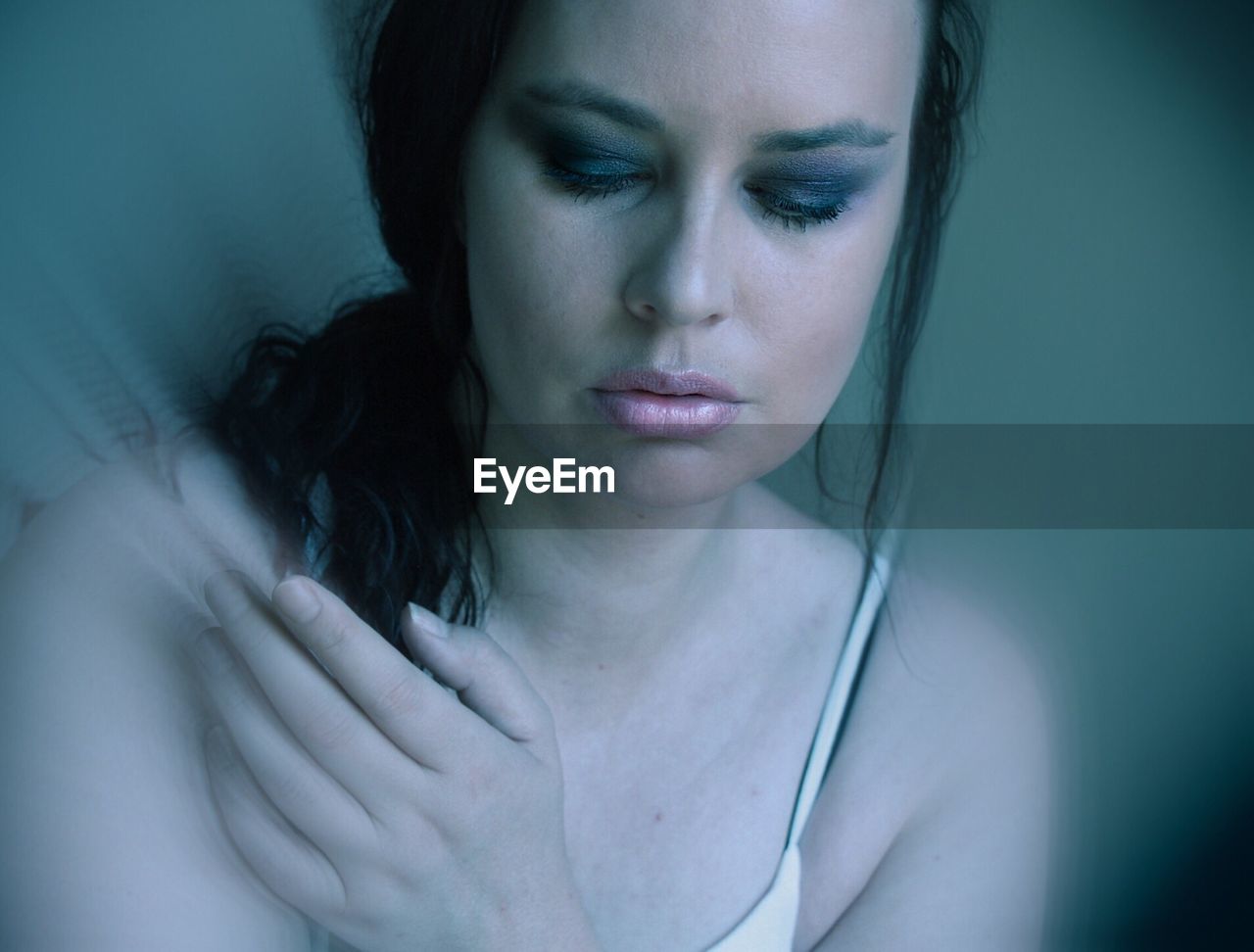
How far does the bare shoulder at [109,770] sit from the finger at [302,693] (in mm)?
56

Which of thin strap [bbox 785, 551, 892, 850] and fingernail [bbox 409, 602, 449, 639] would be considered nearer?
fingernail [bbox 409, 602, 449, 639]

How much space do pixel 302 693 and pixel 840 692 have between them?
39 centimetres

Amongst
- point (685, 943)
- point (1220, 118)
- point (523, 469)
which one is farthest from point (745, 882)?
point (1220, 118)

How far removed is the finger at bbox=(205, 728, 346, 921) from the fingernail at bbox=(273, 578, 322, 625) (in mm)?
107

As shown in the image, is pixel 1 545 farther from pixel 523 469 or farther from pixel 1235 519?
pixel 1235 519

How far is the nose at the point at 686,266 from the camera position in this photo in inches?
17.6

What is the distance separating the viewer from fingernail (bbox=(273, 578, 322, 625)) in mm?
392

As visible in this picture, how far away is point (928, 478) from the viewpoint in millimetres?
802

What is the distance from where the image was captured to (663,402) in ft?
1.62

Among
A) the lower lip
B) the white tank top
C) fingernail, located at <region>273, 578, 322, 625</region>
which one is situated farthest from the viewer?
the white tank top

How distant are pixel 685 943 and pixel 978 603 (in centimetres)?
34

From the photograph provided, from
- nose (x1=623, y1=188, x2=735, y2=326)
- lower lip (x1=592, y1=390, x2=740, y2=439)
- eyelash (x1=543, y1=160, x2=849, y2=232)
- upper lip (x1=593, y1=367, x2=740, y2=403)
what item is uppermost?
eyelash (x1=543, y1=160, x2=849, y2=232)

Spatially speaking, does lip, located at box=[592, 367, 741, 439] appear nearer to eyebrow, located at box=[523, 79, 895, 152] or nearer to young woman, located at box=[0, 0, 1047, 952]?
young woman, located at box=[0, 0, 1047, 952]

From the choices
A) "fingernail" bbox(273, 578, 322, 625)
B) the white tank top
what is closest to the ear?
"fingernail" bbox(273, 578, 322, 625)
